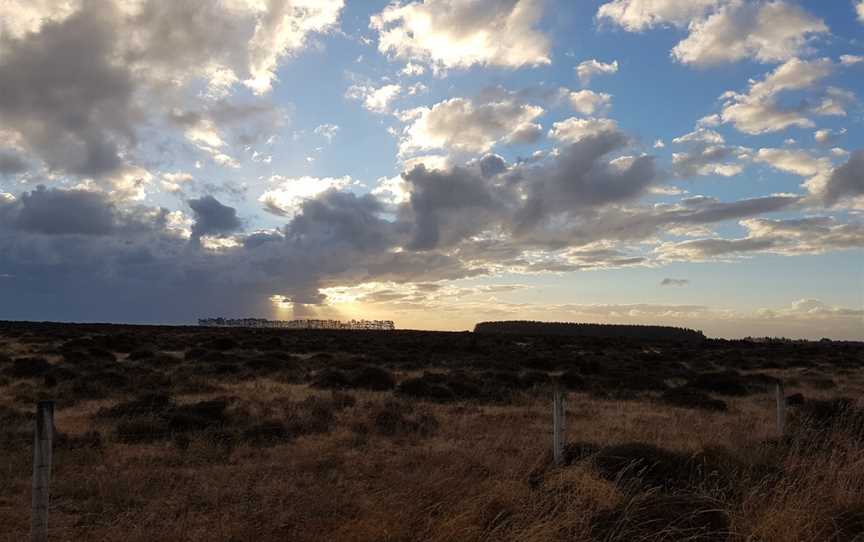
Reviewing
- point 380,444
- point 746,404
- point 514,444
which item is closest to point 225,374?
point 380,444

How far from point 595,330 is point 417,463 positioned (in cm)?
11803

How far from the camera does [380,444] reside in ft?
40.9

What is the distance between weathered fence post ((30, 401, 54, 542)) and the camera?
5.62 m

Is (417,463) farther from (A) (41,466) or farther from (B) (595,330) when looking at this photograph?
(B) (595,330)

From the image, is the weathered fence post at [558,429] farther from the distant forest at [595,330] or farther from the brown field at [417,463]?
the distant forest at [595,330]

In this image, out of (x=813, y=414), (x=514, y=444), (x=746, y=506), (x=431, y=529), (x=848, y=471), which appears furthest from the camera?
(x=813, y=414)

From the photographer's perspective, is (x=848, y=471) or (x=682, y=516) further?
(x=848, y=471)

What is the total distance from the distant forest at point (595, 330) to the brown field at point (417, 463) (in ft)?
283

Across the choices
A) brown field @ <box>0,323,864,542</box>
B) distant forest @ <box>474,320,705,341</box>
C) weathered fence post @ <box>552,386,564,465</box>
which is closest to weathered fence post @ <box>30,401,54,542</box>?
brown field @ <box>0,323,864,542</box>

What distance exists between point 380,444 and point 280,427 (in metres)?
2.19

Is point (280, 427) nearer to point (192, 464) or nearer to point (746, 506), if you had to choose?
point (192, 464)

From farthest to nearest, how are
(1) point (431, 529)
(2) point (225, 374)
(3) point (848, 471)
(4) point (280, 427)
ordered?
(2) point (225, 374), (4) point (280, 427), (3) point (848, 471), (1) point (431, 529)

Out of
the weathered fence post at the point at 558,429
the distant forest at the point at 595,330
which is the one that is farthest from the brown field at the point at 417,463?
the distant forest at the point at 595,330

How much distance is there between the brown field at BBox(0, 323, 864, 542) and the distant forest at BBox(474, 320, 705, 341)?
86.4 meters
